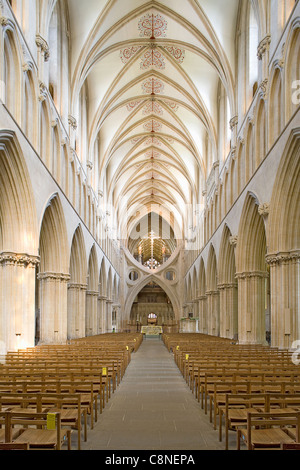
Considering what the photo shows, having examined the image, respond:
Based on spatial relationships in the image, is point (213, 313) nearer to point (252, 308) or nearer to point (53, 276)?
point (252, 308)

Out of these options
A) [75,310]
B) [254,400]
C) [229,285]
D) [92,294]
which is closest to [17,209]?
[254,400]

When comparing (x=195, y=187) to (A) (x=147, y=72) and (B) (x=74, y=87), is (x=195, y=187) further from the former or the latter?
(B) (x=74, y=87)

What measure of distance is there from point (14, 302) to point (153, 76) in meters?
20.0

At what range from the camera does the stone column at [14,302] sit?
1619 centimetres

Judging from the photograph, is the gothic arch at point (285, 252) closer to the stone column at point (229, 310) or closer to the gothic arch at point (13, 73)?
the gothic arch at point (13, 73)

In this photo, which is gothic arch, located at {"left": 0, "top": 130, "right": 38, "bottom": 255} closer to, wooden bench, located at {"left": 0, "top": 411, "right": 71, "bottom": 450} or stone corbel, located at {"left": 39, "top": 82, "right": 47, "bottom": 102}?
stone corbel, located at {"left": 39, "top": 82, "right": 47, "bottom": 102}

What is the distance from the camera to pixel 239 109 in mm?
24500

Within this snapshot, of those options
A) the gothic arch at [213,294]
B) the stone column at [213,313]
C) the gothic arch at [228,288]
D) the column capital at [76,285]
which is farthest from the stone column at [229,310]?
the column capital at [76,285]

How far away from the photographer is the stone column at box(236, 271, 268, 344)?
75.3ft

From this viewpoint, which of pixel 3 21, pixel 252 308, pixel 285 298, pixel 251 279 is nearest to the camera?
pixel 3 21

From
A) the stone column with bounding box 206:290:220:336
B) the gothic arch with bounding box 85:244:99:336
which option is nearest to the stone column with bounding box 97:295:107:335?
the gothic arch with bounding box 85:244:99:336

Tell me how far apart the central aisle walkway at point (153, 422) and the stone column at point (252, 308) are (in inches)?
400

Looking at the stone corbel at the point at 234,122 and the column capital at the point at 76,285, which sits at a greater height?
the stone corbel at the point at 234,122

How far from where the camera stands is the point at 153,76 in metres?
31.4
